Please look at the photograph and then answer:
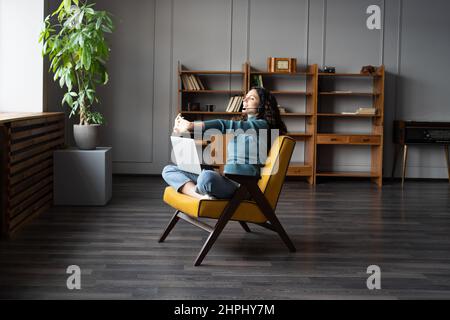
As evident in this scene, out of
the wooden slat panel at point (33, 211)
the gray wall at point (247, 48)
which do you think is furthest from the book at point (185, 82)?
the wooden slat panel at point (33, 211)

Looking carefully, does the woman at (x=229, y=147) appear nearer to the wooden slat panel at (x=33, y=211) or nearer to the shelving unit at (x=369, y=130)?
the wooden slat panel at (x=33, y=211)

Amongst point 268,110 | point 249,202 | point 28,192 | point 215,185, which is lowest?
point 28,192

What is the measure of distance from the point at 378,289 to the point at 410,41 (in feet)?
19.4

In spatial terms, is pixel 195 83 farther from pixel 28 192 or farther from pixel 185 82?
pixel 28 192

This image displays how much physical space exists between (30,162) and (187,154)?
5.61 ft

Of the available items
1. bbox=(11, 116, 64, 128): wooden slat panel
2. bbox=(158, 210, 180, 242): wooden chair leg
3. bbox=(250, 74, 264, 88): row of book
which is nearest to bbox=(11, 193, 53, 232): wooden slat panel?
bbox=(11, 116, 64, 128): wooden slat panel

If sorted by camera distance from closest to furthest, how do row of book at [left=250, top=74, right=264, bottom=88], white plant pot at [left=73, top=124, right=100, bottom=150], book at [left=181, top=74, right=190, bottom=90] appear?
1. white plant pot at [left=73, top=124, right=100, bottom=150]
2. row of book at [left=250, top=74, right=264, bottom=88]
3. book at [left=181, top=74, right=190, bottom=90]

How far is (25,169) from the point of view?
4.86m

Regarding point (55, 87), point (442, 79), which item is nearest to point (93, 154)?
point (55, 87)

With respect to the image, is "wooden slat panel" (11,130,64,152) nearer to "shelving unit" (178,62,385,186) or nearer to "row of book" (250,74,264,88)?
"shelving unit" (178,62,385,186)

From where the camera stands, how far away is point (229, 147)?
3916mm

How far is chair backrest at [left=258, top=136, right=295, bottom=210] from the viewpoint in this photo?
3980 millimetres

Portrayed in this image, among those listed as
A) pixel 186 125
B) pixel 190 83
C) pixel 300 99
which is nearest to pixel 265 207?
pixel 186 125
